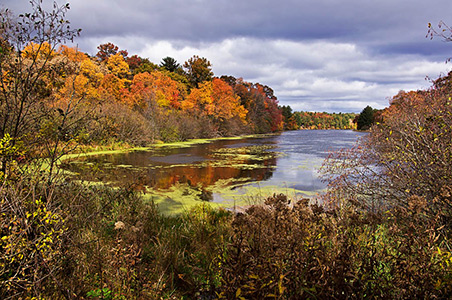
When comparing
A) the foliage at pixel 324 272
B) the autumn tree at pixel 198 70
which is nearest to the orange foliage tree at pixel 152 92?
the autumn tree at pixel 198 70

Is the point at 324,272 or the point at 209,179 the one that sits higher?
the point at 324,272

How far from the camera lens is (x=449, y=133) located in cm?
422

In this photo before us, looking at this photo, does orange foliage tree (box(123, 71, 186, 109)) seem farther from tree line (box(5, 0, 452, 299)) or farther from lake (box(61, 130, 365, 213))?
tree line (box(5, 0, 452, 299))

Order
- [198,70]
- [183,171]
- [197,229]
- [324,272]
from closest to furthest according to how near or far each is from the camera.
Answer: [324,272] → [197,229] → [183,171] → [198,70]

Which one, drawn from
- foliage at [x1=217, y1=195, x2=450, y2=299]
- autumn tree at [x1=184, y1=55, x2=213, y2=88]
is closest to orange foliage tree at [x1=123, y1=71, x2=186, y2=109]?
autumn tree at [x1=184, y1=55, x2=213, y2=88]

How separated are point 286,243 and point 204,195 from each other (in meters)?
5.97

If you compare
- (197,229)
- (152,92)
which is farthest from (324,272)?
(152,92)

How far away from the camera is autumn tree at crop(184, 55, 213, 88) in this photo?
4306 cm

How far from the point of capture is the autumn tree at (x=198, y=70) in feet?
141

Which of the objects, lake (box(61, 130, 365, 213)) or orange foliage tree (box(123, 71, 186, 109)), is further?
orange foliage tree (box(123, 71, 186, 109))

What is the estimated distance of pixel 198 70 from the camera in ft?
141

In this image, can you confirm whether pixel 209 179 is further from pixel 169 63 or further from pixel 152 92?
pixel 169 63

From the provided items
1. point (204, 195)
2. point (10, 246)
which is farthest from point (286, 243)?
point (204, 195)

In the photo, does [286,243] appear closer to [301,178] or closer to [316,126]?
[301,178]
